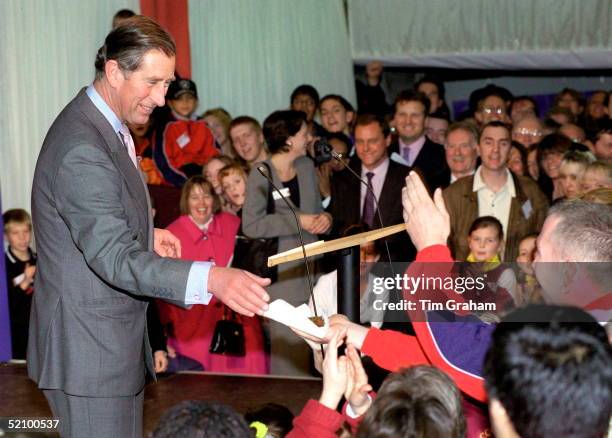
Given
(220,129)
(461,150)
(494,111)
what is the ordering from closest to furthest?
1. (461,150)
2. (220,129)
3. (494,111)

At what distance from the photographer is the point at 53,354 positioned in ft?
8.21

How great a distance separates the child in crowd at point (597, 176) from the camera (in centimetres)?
466

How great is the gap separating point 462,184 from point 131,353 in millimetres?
3072

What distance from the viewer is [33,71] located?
5.65 meters

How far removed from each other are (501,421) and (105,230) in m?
1.14

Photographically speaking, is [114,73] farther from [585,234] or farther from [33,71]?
[33,71]

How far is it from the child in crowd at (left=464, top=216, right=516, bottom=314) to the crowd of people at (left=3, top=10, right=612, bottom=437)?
0.01 metres

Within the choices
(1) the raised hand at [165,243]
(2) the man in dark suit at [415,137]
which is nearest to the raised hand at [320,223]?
(2) the man in dark suit at [415,137]

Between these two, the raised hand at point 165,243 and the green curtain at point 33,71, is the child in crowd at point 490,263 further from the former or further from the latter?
the green curtain at point 33,71

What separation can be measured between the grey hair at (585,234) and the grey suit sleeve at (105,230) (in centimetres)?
92

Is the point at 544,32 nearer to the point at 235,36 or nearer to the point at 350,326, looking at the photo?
the point at 235,36

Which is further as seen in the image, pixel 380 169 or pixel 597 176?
pixel 380 169

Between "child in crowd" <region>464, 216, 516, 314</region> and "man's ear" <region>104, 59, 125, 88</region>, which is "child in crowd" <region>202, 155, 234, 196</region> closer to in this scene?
"child in crowd" <region>464, 216, 516, 314</region>

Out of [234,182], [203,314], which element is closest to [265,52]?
[234,182]
